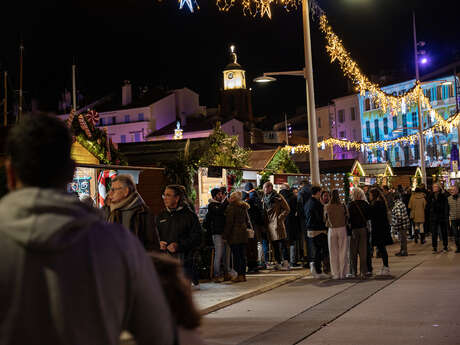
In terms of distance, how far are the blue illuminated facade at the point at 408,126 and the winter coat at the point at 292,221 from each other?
55062mm

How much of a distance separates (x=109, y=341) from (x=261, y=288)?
451 inches

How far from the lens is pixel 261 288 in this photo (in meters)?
13.3

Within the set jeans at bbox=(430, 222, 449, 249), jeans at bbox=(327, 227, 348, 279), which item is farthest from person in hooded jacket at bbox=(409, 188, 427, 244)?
jeans at bbox=(327, 227, 348, 279)

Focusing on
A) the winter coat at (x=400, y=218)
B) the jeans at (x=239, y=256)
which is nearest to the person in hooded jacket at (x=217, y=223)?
the jeans at (x=239, y=256)

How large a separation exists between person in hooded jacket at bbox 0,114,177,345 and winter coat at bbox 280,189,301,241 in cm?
1509

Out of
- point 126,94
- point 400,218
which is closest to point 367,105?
point 126,94

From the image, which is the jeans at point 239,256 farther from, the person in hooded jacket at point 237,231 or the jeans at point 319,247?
the jeans at point 319,247

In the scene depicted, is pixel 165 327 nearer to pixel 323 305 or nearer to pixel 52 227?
pixel 52 227

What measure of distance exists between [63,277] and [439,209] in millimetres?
20088

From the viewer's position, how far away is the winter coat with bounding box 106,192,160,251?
7305 mm

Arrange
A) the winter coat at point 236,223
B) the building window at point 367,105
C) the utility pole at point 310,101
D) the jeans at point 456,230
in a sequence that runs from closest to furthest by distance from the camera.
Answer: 1. the winter coat at point 236,223
2. the utility pole at point 310,101
3. the jeans at point 456,230
4. the building window at point 367,105

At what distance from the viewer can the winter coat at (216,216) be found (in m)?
14.6

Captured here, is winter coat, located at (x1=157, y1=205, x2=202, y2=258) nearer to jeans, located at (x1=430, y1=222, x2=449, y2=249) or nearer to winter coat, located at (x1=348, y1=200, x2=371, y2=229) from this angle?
winter coat, located at (x1=348, y1=200, x2=371, y2=229)

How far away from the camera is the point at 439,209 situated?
68.0 ft
